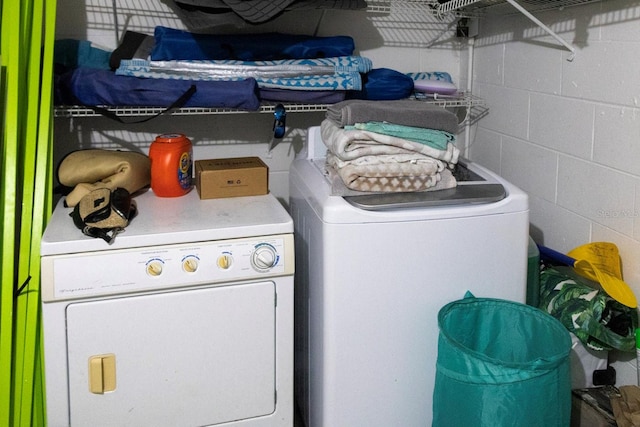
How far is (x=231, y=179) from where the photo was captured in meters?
1.84

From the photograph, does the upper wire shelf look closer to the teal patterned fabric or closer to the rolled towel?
the teal patterned fabric

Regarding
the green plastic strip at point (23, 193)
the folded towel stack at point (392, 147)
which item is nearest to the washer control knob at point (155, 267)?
the green plastic strip at point (23, 193)

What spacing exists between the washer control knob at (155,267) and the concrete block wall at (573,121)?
1324 millimetres

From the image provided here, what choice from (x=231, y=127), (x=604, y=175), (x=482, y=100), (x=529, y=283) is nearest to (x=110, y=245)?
(x=231, y=127)

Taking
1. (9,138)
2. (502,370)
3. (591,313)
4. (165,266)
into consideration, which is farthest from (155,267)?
(591,313)

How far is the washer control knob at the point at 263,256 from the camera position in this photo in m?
1.58

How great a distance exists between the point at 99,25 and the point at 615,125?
1769 millimetres

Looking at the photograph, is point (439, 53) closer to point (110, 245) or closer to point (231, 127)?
point (231, 127)

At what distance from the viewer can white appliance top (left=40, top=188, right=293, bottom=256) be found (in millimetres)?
1477

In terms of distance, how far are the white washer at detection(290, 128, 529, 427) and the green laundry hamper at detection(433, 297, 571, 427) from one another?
0.08m

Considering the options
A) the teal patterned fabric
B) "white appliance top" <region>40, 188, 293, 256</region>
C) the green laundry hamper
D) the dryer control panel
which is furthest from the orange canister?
the green laundry hamper

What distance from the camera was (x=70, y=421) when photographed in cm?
154

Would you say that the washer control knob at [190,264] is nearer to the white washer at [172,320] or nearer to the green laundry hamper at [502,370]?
the white washer at [172,320]

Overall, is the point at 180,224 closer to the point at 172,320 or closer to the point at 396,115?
the point at 172,320
